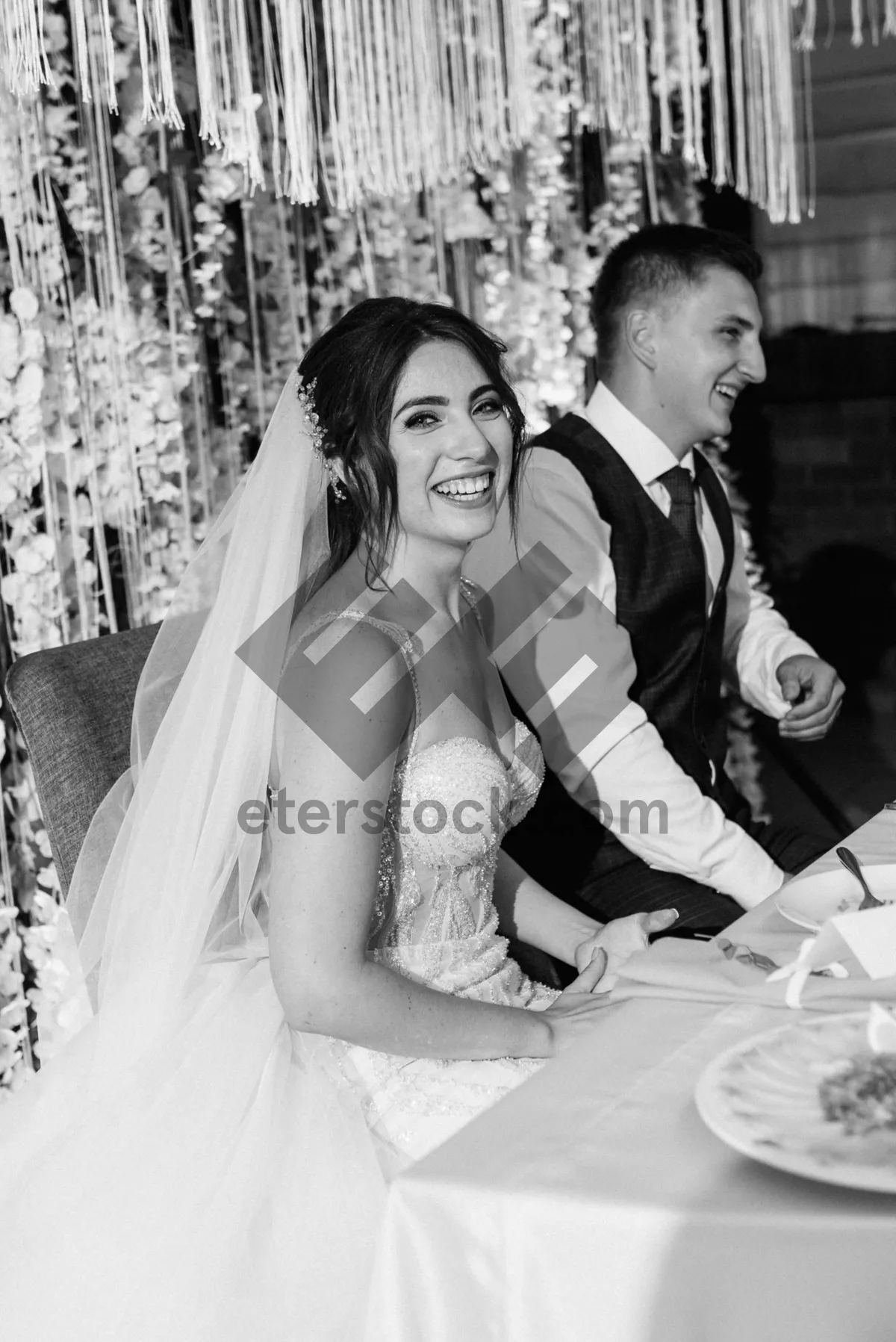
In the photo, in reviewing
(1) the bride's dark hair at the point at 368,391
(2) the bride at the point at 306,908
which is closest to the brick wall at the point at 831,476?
(2) the bride at the point at 306,908

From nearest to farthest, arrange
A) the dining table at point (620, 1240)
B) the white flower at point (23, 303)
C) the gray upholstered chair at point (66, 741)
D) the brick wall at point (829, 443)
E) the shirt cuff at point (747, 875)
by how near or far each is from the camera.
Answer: the dining table at point (620, 1240) < the gray upholstered chair at point (66, 741) < the shirt cuff at point (747, 875) < the white flower at point (23, 303) < the brick wall at point (829, 443)

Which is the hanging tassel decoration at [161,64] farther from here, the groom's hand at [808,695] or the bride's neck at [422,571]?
the groom's hand at [808,695]

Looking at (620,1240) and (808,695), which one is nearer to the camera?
(620,1240)

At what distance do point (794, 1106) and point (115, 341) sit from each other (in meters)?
1.97

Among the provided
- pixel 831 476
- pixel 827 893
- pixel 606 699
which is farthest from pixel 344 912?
pixel 831 476

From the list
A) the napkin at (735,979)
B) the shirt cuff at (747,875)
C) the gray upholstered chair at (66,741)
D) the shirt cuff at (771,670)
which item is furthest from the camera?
the shirt cuff at (771,670)

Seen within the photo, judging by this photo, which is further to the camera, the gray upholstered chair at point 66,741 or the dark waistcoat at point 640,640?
the dark waistcoat at point 640,640

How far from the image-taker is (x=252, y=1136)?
4.67 ft

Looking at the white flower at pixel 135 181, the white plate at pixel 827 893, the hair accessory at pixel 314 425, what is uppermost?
the white flower at pixel 135 181

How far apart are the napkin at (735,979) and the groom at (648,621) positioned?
36.5 inches

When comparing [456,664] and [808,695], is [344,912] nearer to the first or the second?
[456,664]

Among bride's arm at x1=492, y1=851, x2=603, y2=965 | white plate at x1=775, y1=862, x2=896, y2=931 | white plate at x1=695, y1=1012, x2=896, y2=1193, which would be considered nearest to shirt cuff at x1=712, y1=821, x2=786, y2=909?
bride's arm at x1=492, y1=851, x2=603, y2=965

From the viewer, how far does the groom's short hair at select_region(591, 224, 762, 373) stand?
260cm

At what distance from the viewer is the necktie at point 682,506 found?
8.48 ft
